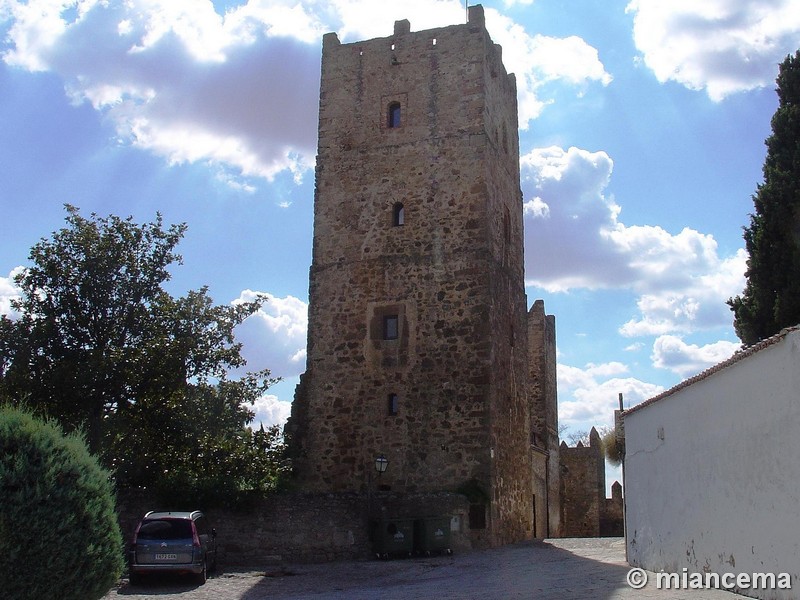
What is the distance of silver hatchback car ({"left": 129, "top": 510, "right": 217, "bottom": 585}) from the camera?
46.5 ft

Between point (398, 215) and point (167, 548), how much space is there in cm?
1095

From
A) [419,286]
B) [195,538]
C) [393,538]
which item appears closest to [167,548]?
[195,538]

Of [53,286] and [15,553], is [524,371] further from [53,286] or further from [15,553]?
[15,553]

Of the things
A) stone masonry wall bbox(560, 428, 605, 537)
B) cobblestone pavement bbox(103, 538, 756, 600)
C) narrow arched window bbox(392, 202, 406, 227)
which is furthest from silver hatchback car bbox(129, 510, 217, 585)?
stone masonry wall bbox(560, 428, 605, 537)

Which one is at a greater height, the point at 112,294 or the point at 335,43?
the point at 335,43

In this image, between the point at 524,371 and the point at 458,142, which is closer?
the point at 458,142

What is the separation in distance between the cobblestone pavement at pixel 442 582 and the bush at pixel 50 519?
422 centimetres

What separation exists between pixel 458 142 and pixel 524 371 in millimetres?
6443

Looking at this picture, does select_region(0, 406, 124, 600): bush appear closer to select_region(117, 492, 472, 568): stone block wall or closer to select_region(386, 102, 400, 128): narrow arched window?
select_region(117, 492, 472, 568): stone block wall

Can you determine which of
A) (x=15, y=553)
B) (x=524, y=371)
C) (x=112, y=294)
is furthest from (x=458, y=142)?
(x=15, y=553)

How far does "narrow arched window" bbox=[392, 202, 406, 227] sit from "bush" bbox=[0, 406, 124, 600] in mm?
13665

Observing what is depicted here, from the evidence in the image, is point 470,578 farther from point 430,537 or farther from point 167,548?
point 167,548

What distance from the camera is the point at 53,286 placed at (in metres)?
18.6

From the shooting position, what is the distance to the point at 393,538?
706 inches
